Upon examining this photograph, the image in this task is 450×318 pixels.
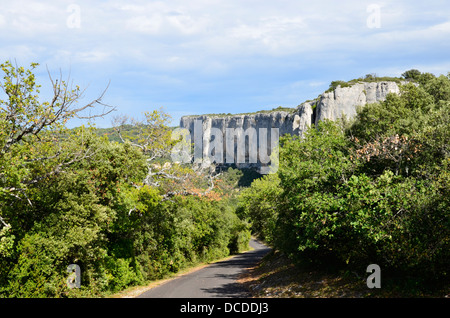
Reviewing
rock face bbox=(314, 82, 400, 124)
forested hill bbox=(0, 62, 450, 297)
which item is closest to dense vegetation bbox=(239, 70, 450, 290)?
forested hill bbox=(0, 62, 450, 297)

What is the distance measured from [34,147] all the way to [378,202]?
13.8 meters

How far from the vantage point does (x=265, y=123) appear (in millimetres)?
145625

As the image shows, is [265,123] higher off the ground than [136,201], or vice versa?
[265,123]

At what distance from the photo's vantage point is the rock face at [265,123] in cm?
8619

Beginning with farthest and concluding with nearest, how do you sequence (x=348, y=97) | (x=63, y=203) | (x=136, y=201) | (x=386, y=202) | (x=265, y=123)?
1. (x=265, y=123)
2. (x=348, y=97)
3. (x=136, y=201)
4. (x=63, y=203)
5. (x=386, y=202)

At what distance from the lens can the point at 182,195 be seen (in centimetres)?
2842

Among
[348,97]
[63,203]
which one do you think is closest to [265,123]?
[348,97]

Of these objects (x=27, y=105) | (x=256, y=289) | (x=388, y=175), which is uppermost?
(x=27, y=105)

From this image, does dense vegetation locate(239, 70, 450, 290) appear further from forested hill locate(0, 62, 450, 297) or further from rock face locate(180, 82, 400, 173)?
rock face locate(180, 82, 400, 173)

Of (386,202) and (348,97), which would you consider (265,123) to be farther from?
(386,202)

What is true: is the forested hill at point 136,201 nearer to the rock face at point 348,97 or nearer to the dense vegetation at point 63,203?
the dense vegetation at point 63,203

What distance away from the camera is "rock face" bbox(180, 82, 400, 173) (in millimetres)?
86188
